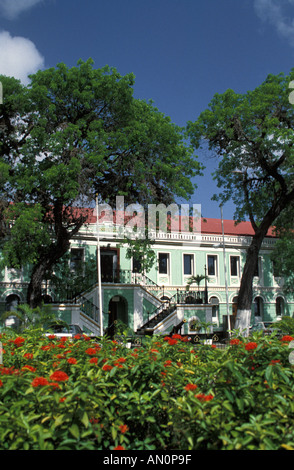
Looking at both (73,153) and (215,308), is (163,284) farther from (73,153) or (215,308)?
(73,153)

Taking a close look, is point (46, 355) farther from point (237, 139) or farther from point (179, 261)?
point (179, 261)

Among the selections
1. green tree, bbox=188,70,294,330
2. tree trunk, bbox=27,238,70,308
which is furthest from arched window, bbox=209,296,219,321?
tree trunk, bbox=27,238,70,308

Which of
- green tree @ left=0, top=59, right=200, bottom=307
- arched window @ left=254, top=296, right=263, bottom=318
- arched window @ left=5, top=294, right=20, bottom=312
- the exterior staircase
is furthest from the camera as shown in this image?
arched window @ left=254, top=296, right=263, bottom=318

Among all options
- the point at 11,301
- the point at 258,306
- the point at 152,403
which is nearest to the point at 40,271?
the point at 11,301

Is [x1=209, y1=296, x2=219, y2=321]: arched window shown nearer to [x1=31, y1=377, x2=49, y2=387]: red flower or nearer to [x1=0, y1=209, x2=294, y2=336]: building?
[x1=0, y1=209, x2=294, y2=336]: building

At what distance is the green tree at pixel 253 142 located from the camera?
22266 mm

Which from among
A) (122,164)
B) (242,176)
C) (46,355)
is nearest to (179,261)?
(242,176)

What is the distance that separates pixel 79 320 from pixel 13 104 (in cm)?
1216

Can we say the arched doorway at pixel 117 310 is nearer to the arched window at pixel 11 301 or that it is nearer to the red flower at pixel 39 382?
the arched window at pixel 11 301

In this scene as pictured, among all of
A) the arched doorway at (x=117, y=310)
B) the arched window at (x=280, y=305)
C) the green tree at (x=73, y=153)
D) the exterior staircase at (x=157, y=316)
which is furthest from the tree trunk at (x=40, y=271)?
the arched window at (x=280, y=305)

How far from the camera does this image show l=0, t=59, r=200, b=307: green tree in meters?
19.9

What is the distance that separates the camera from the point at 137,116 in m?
23.0

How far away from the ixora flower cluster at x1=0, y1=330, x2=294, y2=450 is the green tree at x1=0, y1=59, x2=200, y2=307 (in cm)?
1582

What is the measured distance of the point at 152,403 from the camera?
3854 mm
